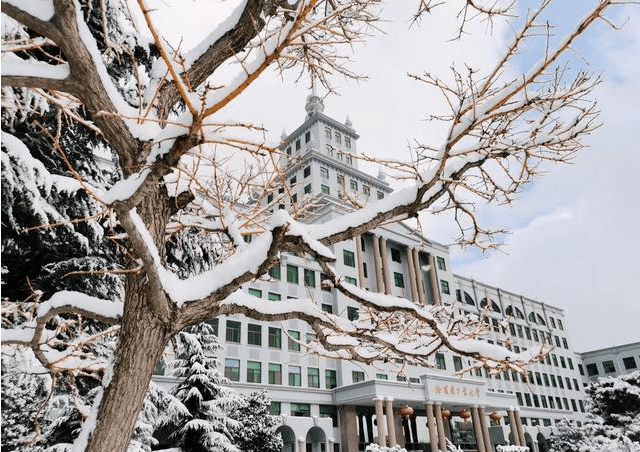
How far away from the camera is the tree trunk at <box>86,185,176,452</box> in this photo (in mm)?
2877

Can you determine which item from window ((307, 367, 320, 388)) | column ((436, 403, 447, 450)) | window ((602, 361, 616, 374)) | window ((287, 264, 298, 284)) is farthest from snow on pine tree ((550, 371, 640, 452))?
window ((602, 361, 616, 374))

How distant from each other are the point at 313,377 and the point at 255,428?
10.6 metres

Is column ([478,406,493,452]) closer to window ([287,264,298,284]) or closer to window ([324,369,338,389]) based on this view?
window ([324,369,338,389])

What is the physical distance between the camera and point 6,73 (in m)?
2.49

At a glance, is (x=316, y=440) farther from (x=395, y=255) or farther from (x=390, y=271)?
(x=395, y=255)

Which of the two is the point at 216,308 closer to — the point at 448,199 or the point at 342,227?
the point at 342,227

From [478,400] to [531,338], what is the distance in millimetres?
19469

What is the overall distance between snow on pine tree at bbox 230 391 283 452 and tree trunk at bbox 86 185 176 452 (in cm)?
1291

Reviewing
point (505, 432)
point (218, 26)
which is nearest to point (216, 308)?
point (218, 26)

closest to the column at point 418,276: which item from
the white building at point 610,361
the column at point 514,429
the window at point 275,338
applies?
the column at point 514,429

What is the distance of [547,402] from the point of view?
134 ft

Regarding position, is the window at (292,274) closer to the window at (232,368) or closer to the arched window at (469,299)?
the window at (232,368)

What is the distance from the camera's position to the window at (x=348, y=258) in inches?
1158

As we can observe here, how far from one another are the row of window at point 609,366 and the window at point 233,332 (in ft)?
153
